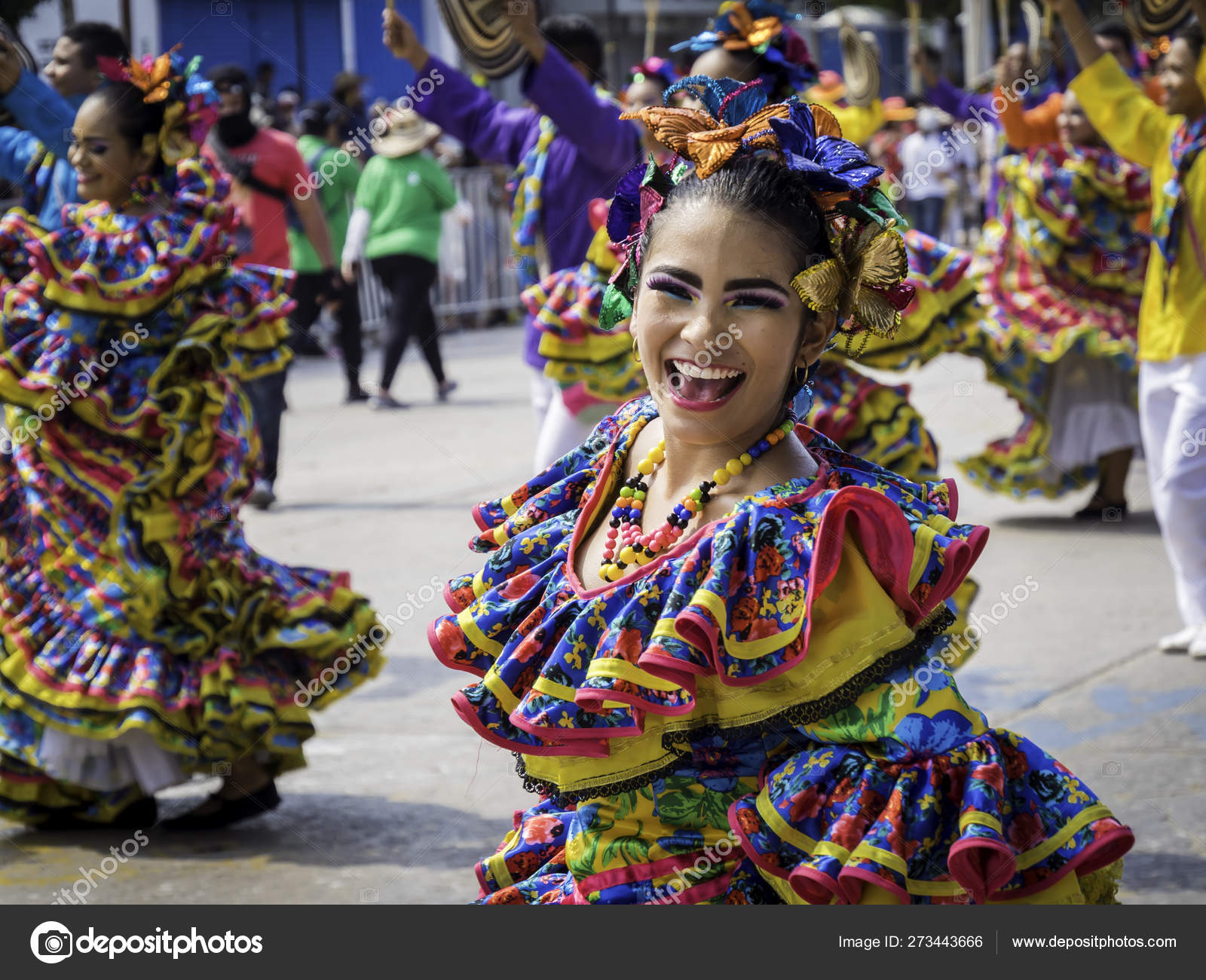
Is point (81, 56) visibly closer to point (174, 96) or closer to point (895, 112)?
point (174, 96)

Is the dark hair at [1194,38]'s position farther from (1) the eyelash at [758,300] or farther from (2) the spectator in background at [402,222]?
(2) the spectator in background at [402,222]

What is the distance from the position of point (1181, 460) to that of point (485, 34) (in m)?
2.88

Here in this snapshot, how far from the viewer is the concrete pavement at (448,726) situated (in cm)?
420

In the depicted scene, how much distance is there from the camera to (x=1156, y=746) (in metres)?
4.99

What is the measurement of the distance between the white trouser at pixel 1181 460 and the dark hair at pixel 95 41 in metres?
3.74

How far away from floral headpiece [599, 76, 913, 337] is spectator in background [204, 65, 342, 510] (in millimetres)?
7049

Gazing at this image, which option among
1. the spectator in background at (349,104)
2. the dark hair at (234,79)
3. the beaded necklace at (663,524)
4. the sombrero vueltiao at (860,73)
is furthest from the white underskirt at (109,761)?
the spectator in background at (349,104)

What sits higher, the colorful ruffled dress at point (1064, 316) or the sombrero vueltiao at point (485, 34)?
the sombrero vueltiao at point (485, 34)

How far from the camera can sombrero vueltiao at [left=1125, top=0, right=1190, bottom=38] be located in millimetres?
5508

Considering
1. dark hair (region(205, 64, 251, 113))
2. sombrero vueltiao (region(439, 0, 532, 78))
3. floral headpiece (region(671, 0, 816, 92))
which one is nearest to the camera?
floral headpiece (region(671, 0, 816, 92))

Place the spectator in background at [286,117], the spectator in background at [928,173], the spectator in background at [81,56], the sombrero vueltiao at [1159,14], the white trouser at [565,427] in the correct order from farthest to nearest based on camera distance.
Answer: the spectator in background at [928,173]
the spectator in background at [286,117]
the sombrero vueltiao at [1159,14]
the white trouser at [565,427]
the spectator in background at [81,56]

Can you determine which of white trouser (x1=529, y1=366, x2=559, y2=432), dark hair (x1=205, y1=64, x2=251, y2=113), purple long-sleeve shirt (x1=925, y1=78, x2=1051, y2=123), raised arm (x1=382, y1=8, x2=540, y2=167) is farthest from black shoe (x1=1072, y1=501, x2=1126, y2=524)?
dark hair (x1=205, y1=64, x2=251, y2=113)

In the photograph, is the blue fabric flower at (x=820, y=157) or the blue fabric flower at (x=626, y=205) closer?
the blue fabric flower at (x=820, y=157)

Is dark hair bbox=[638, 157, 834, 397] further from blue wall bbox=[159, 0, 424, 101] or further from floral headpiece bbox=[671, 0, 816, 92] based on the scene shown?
blue wall bbox=[159, 0, 424, 101]
